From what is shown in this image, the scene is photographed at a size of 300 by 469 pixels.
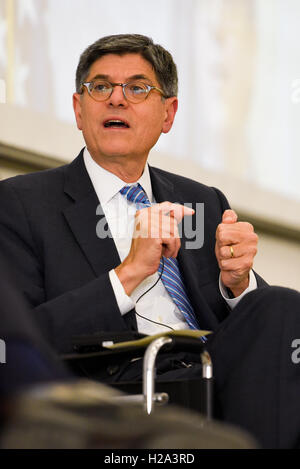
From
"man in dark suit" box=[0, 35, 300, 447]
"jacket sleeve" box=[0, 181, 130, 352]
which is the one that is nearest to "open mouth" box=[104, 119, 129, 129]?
"man in dark suit" box=[0, 35, 300, 447]

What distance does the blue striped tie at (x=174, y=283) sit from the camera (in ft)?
8.30

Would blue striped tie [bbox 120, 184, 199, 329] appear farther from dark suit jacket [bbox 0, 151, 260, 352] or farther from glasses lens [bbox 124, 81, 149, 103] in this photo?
glasses lens [bbox 124, 81, 149, 103]

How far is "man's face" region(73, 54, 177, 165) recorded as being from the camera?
267 centimetres

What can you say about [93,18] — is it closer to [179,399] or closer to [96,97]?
[96,97]

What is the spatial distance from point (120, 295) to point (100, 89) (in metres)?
0.80

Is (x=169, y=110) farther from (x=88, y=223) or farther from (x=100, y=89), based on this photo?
(x=88, y=223)

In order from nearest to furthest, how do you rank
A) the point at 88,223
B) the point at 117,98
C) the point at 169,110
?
the point at 88,223 → the point at 117,98 → the point at 169,110

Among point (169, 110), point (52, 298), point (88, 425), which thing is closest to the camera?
point (88, 425)

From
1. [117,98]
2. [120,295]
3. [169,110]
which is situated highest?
[117,98]

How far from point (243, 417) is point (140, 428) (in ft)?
3.73

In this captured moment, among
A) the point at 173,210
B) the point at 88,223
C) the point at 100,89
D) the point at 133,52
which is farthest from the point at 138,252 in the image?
the point at 133,52

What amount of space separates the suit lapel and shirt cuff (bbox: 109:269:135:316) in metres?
0.15

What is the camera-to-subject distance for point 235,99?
4406 millimetres

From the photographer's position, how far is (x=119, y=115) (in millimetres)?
2691
